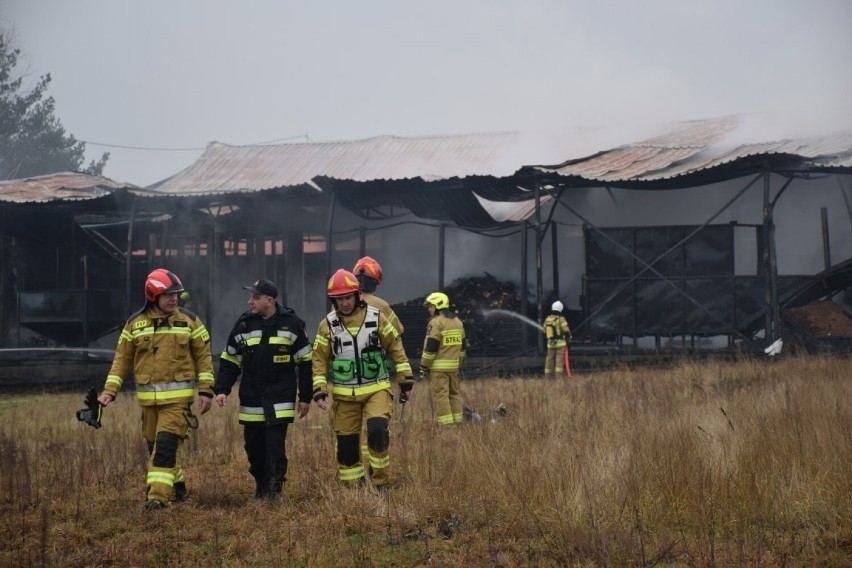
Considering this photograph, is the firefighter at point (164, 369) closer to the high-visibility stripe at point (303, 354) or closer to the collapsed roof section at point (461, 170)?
the high-visibility stripe at point (303, 354)

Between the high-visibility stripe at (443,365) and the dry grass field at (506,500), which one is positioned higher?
the high-visibility stripe at (443,365)

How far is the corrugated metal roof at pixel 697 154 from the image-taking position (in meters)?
17.6

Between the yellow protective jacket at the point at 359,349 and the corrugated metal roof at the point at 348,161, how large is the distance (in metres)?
18.9

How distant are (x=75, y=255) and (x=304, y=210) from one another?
5876 millimetres

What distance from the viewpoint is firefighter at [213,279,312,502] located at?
7.57 meters

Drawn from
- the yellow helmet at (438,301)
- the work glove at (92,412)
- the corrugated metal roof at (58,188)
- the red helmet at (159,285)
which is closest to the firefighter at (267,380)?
the red helmet at (159,285)

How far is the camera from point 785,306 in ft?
64.8

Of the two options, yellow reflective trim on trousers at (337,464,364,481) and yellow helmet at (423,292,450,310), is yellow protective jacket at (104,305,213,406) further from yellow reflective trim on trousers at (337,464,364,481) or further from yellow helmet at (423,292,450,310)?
yellow helmet at (423,292,450,310)

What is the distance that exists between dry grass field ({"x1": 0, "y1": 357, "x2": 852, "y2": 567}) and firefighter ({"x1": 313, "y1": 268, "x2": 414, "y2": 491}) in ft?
1.14

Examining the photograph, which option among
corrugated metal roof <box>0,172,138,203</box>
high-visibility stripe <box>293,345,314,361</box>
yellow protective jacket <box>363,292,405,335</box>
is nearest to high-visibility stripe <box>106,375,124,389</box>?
high-visibility stripe <box>293,345,314,361</box>

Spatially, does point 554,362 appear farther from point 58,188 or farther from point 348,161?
point 348,161

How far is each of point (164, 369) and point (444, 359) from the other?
15.5 feet

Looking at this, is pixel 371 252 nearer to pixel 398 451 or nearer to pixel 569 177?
pixel 569 177

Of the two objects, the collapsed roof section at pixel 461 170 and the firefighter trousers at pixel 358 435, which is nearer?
the firefighter trousers at pixel 358 435
